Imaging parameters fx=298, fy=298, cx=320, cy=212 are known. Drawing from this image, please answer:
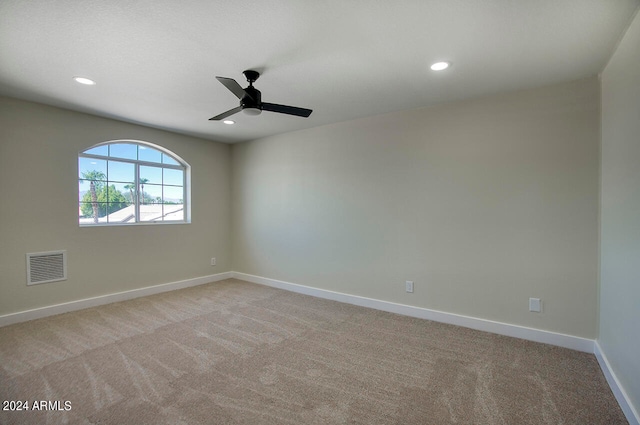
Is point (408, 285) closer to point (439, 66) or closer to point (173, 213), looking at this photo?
point (439, 66)

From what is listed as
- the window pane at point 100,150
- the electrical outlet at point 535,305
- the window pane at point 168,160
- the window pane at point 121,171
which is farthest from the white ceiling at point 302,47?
the electrical outlet at point 535,305

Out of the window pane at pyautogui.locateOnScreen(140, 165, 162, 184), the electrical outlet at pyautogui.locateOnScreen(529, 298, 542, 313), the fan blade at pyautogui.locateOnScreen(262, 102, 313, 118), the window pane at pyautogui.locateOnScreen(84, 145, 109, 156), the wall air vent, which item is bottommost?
the electrical outlet at pyautogui.locateOnScreen(529, 298, 542, 313)

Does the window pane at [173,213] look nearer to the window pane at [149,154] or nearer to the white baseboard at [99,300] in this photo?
the window pane at [149,154]

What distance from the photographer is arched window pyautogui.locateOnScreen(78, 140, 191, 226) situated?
3.96m

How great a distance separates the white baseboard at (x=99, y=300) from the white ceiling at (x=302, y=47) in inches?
94.9

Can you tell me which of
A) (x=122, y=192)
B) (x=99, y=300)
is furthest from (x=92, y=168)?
(x=99, y=300)

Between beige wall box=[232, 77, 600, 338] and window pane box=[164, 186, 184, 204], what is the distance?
172 cm

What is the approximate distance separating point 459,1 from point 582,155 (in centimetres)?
198

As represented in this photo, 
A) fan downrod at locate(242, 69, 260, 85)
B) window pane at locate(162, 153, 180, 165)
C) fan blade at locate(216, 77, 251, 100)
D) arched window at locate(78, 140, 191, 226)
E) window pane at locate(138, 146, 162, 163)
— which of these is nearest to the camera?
fan blade at locate(216, 77, 251, 100)

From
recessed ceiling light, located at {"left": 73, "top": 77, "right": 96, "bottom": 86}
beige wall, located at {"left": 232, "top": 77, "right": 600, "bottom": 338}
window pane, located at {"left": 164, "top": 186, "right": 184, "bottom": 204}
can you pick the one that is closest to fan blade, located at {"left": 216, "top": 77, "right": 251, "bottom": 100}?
recessed ceiling light, located at {"left": 73, "top": 77, "right": 96, "bottom": 86}

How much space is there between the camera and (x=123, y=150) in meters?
4.28

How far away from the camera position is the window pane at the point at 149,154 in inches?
177

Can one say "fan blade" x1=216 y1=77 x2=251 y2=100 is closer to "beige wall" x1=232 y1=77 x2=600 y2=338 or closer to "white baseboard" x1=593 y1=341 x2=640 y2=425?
"beige wall" x1=232 y1=77 x2=600 y2=338

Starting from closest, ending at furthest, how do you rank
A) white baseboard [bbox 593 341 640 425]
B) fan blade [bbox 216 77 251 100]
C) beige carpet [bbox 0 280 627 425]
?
white baseboard [bbox 593 341 640 425], beige carpet [bbox 0 280 627 425], fan blade [bbox 216 77 251 100]
